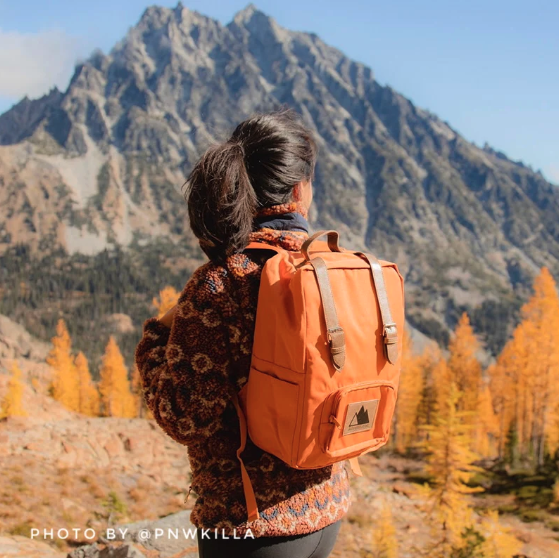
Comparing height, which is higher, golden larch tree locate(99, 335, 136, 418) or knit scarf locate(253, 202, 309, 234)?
knit scarf locate(253, 202, 309, 234)

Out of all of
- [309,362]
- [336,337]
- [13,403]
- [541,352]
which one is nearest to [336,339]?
[336,337]

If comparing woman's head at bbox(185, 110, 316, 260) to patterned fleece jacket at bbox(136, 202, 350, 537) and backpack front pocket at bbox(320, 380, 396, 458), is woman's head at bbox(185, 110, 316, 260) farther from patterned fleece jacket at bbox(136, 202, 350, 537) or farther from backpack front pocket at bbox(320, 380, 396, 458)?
backpack front pocket at bbox(320, 380, 396, 458)

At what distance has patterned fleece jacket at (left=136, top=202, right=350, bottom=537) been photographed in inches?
73.8

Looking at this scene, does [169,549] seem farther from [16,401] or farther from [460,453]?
[16,401]

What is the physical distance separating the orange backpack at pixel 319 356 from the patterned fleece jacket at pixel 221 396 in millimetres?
71

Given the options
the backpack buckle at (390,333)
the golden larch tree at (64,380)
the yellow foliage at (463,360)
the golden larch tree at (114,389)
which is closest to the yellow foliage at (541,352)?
the yellow foliage at (463,360)

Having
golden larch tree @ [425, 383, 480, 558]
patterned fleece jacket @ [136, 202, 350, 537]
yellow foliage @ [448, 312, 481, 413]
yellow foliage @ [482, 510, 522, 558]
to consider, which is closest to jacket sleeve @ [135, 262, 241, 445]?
patterned fleece jacket @ [136, 202, 350, 537]

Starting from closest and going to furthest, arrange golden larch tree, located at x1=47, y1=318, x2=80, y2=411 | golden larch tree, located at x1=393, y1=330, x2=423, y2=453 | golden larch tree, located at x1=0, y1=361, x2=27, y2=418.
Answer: golden larch tree, located at x1=0, y1=361, x2=27, y2=418 → golden larch tree, located at x1=393, y1=330, x2=423, y2=453 → golden larch tree, located at x1=47, y1=318, x2=80, y2=411

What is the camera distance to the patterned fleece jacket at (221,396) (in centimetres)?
188

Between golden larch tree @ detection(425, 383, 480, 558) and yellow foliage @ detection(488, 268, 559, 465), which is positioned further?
yellow foliage @ detection(488, 268, 559, 465)

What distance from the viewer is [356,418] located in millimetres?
1869

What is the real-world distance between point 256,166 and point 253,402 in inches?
39.3

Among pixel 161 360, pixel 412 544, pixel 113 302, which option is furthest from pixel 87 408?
pixel 113 302

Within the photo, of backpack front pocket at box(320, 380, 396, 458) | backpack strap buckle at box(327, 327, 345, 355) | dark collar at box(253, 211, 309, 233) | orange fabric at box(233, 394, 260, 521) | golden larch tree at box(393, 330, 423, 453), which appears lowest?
golden larch tree at box(393, 330, 423, 453)
